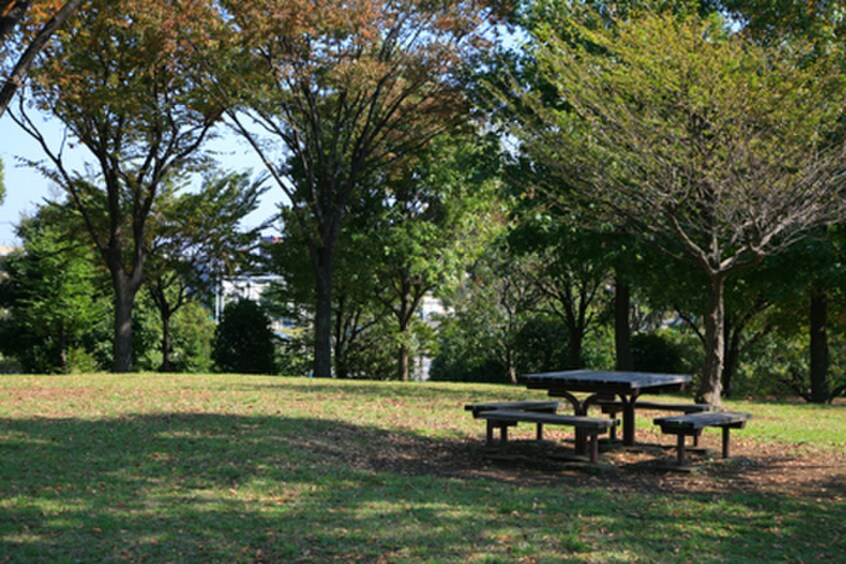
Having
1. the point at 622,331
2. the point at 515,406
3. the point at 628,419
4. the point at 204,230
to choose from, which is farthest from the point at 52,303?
the point at 628,419

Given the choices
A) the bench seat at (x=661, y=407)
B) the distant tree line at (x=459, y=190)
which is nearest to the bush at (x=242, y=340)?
the distant tree line at (x=459, y=190)

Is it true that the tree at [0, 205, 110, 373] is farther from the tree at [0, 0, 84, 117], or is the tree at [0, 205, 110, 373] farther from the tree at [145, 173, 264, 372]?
the tree at [0, 0, 84, 117]

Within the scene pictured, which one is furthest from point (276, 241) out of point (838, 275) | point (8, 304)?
point (838, 275)

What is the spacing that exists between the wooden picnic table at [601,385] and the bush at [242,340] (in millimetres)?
18075

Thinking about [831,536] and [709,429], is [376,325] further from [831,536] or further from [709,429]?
[831,536]

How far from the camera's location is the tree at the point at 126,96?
66.5 feet

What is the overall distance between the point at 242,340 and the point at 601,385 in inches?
764

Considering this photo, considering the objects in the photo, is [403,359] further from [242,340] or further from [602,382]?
[602,382]

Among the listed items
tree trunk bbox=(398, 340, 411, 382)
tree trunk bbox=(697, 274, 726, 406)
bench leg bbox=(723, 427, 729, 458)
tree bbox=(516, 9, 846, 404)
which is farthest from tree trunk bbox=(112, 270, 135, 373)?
bench leg bbox=(723, 427, 729, 458)

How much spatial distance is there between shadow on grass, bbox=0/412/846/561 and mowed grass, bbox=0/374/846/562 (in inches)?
0.9

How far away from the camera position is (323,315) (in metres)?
23.0

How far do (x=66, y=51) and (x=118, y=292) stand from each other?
6782 millimetres

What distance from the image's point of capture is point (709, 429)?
1333 cm

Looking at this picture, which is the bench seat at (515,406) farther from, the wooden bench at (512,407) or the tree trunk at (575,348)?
the tree trunk at (575,348)
